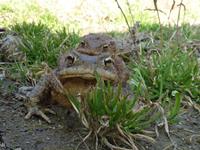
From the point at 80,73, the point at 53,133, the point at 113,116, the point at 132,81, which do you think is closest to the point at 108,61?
the point at 80,73

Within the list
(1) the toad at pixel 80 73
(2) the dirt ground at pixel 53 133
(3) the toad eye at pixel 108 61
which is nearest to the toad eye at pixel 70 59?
(1) the toad at pixel 80 73

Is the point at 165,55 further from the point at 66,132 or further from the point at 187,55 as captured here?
the point at 66,132

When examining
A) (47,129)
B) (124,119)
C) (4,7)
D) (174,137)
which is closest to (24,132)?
(47,129)

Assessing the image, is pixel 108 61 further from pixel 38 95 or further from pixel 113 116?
pixel 38 95

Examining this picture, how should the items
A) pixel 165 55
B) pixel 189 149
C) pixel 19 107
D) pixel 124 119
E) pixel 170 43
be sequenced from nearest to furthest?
pixel 124 119 → pixel 189 149 → pixel 19 107 → pixel 165 55 → pixel 170 43

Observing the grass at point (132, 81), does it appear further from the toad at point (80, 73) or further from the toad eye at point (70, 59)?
the toad eye at point (70, 59)
